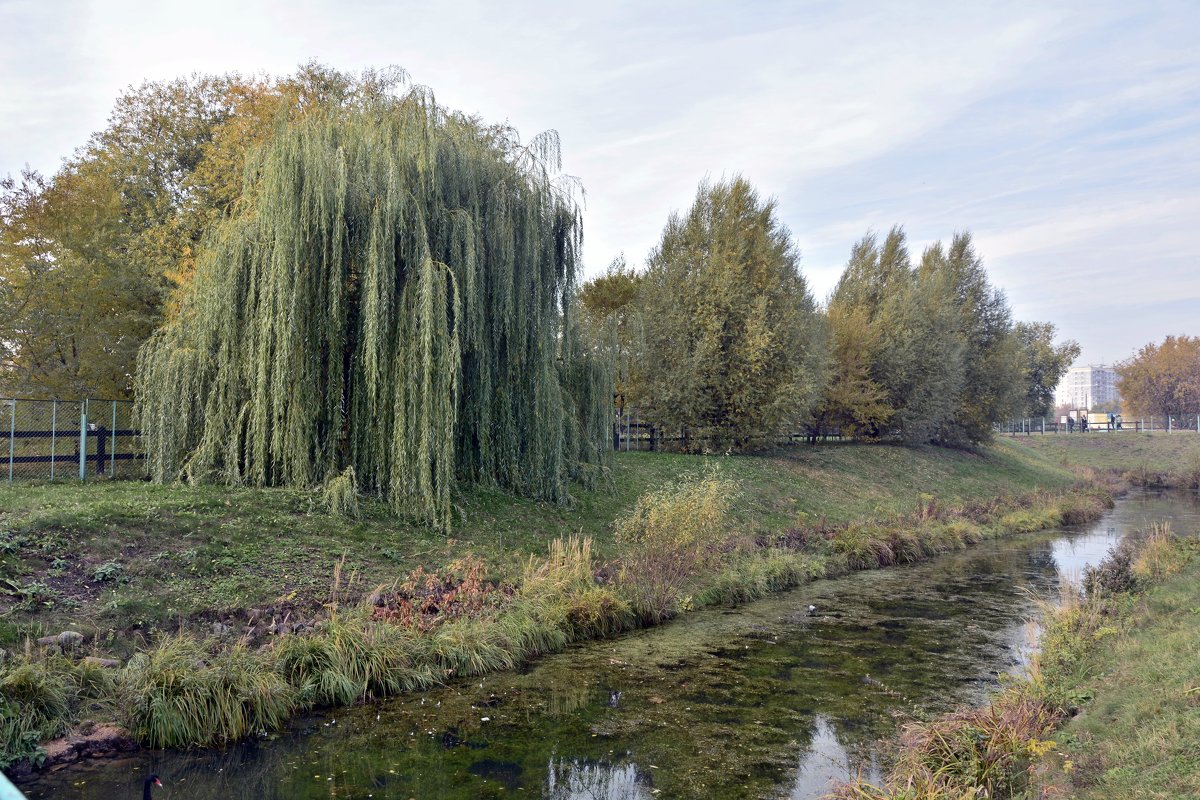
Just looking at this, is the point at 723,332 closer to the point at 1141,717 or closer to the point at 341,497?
the point at 341,497

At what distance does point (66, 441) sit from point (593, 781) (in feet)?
54.1

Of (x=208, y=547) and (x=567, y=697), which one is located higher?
(x=208, y=547)

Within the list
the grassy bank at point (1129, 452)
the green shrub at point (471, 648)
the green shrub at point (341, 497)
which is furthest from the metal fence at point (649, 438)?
the grassy bank at point (1129, 452)

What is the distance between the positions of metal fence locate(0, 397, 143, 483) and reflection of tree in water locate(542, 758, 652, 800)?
13030 millimetres

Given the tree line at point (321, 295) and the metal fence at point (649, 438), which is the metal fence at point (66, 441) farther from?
the metal fence at point (649, 438)

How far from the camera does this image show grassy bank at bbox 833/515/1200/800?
5.81 meters

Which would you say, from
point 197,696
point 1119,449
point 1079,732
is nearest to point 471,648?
point 197,696

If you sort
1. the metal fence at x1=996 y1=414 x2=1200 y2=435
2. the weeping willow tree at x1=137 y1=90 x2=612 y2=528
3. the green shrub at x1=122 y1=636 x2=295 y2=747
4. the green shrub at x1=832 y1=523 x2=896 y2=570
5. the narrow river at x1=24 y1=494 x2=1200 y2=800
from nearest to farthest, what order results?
the narrow river at x1=24 y1=494 x2=1200 y2=800, the green shrub at x1=122 y1=636 x2=295 y2=747, the weeping willow tree at x1=137 y1=90 x2=612 y2=528, the green shrub at x1=832 y1=523 x2=896 y2=570, the metal fence at x1=996 y1=414 x2=1200 y2=435

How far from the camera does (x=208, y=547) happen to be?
10586 mm

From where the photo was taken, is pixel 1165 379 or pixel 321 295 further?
pixel 1165 379

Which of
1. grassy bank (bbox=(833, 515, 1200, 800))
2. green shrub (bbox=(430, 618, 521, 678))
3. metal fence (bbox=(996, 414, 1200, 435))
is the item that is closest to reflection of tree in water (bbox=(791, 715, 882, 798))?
grassy bank (bbox=(833, 515, 1200, 800))

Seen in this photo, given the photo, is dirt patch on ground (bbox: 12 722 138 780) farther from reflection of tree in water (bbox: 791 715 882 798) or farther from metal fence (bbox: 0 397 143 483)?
metal fence (bbox: 0 397 143 483)

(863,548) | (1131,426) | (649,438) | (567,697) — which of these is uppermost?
(1131,426)

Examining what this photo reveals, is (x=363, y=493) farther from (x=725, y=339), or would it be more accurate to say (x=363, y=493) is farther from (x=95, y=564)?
(x=725, y=339)
